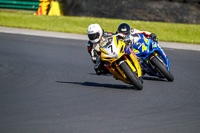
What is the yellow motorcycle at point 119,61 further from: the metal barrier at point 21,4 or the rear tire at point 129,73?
the metal barrier at point 21,4

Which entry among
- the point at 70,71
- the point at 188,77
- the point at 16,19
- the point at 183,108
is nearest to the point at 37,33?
the point at 16,19

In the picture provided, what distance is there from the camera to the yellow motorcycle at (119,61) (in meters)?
8.25

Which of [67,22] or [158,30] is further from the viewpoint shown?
[67,22]

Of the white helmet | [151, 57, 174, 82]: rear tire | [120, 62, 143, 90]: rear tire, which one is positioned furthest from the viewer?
[151, 57, 174, 82]: rear tire

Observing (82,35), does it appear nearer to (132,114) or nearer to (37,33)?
(37,33)

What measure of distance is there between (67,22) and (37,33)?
330 centimetres

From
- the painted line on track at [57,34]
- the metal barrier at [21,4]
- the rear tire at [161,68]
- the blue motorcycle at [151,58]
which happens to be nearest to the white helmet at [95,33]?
the blue motorcycle at [151,58]

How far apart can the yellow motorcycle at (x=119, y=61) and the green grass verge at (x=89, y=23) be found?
11.0 meters

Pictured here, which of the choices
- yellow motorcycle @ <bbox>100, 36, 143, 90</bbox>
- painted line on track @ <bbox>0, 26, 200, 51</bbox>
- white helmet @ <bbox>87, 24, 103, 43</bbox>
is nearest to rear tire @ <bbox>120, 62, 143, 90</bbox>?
yellow motorcycle @ <bbox>100, 36, 143, 90</bbox>

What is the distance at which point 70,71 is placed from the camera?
11.4m

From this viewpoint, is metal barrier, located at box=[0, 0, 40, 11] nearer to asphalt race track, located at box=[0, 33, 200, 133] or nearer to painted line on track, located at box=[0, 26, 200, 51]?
painted line on track, located at box=[0, 26, 200, 51]

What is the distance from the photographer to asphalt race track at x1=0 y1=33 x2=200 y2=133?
564cm

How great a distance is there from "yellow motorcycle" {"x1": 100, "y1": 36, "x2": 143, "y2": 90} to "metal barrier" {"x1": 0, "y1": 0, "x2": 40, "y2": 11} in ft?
71.9

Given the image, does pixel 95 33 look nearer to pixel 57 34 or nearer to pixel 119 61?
pixel 119 61
